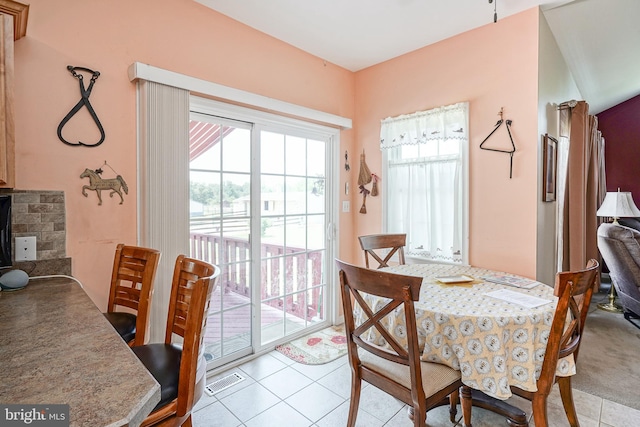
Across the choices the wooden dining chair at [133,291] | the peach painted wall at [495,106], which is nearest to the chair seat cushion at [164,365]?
the wooden dining chair at [133,291]

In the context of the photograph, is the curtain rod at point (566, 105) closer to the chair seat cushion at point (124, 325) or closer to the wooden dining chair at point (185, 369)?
the wooden dining chair at point (185, 369)

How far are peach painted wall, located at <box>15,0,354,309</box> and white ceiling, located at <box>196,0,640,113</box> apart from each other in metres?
0.31

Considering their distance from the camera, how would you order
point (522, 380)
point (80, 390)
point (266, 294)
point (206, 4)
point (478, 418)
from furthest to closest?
point (266, 294), point (206, 4), point (478, 418), point (522, 380), point (80, 390)

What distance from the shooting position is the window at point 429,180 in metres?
2.67

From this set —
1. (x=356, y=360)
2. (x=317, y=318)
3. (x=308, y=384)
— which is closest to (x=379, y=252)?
(x=317, y=318)

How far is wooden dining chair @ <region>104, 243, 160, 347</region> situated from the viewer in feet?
5.04

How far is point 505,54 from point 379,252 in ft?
6.51

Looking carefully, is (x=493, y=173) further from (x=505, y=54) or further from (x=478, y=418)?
(x=478, y=418)

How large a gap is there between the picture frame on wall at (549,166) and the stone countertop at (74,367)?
9.14 ft

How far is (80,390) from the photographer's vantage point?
0.68 meters

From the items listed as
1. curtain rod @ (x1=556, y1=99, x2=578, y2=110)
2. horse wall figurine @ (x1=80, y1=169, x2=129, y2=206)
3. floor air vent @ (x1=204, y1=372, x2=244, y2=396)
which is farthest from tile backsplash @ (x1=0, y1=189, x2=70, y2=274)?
curtain rod @ (x1=556, y1=99, x2=578, y2=110)

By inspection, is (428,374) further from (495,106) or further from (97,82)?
(97,82)

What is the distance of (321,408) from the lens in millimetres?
2002

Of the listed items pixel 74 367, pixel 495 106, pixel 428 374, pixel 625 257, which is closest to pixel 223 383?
pixel 428 374
